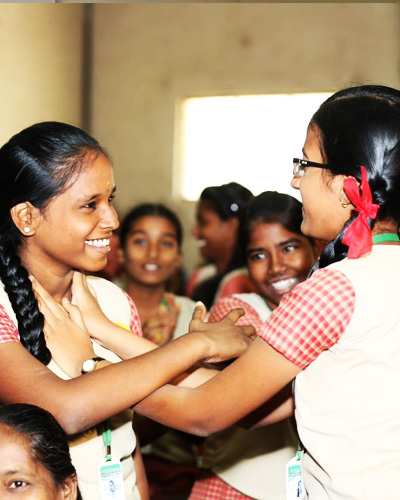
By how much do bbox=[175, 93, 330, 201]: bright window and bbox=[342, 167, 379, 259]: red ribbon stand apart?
536 cm

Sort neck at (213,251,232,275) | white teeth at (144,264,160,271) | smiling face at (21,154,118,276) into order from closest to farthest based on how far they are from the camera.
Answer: smiling face at (21,154,118,276), white teeth at (144,264,160,271), neck at (213,251,232,275)

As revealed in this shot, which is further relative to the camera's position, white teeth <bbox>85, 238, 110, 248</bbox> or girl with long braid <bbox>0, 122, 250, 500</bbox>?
white teeth <bbox>85, 238, 110, 248</bbox>

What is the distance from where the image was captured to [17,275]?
198 centimetres

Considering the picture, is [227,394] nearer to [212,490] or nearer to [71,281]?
[71,281]

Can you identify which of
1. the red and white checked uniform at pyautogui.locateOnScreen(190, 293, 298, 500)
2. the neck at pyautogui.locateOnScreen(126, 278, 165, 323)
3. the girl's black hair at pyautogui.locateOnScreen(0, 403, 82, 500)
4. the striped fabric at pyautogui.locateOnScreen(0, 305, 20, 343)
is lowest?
the red and white checked uniform at pyautogui.locateOnScreen(190, 293, 298, 500)

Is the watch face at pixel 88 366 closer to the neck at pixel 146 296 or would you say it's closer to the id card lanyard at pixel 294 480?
the id card lanyard at pixel 294 480

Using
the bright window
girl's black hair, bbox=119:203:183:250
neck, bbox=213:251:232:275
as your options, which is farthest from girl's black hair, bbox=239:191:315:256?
the bright window

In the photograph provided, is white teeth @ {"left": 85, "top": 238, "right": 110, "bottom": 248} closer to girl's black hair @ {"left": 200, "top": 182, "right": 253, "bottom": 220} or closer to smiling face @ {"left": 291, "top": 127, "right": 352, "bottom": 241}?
smiling face @ {"left": 291, "top": 127, "right": 352, "bottom": 241}

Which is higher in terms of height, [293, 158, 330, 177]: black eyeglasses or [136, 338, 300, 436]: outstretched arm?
[293, 158, 330, 177]: black eyeglasses

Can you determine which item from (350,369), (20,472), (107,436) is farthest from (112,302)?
(350,369)

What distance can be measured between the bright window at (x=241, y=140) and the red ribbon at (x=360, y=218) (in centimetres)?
536

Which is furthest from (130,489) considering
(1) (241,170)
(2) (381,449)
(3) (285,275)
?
(1) (241,170)

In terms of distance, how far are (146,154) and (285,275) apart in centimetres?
458

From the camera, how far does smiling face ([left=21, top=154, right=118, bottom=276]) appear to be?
6.71ft
